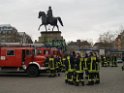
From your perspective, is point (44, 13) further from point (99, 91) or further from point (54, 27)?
point (99, 91)

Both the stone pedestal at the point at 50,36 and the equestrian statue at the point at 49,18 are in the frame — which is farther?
the stone pedestal at the point at 50,36

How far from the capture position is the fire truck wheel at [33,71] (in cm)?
2662

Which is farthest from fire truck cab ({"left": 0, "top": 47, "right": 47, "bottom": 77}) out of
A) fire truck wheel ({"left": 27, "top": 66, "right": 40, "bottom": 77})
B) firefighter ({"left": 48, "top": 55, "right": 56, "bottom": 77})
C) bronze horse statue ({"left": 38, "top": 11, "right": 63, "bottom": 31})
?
bronze horse statue ({"left": 38, "top": 11, "right": 63, "bottom": 31})

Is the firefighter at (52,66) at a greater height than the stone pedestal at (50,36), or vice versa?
the stone pedestal at (50,36)

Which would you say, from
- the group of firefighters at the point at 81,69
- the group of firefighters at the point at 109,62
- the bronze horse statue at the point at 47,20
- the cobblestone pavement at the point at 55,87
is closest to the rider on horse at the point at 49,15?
the bronze horse statue at the point at 47,20

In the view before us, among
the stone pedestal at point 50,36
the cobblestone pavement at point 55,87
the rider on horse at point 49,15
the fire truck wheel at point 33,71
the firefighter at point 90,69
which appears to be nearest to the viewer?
the cobblestone pavement at point 55,87

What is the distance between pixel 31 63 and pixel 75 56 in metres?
7.52

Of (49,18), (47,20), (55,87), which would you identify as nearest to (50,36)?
(47,20)

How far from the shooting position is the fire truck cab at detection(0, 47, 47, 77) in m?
26.7

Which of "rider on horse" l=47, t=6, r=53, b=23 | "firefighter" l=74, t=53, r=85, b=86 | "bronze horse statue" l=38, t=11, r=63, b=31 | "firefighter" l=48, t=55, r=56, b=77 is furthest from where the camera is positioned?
"rider on horse" l=47, t=6, r=53, b=23

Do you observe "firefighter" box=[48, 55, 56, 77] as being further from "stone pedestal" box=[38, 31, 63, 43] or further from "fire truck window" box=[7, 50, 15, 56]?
"stone pedestal" box=[38, 31, 63, 43]

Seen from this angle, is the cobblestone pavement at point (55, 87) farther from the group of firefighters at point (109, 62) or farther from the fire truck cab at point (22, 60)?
the group of firefighters at point (109, 62)

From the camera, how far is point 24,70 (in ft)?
88.4

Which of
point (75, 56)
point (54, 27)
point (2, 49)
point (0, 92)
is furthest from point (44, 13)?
point (0, 92)
